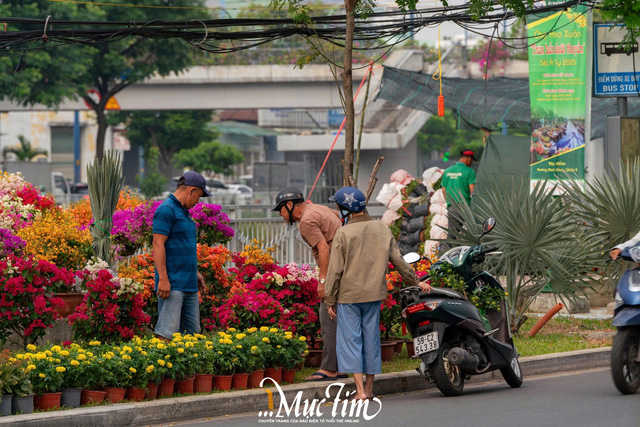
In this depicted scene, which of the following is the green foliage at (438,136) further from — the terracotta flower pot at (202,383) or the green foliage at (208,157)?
the terracotta flower pot at (202,383)

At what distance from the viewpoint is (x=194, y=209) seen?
11.2m

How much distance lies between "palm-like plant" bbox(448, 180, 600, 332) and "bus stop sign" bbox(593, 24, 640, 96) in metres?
3.78

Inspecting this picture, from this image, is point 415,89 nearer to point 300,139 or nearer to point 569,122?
point 569,122

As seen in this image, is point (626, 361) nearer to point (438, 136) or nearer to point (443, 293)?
point (443, 293)

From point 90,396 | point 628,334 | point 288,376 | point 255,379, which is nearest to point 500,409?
point 628,334

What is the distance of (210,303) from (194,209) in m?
1.07

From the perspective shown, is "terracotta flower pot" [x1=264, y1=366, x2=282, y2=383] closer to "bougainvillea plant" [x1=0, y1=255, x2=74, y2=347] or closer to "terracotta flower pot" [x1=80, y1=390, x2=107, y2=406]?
"terracotta flower pot" [x1=80, y1=390, x2=107, y2=406]

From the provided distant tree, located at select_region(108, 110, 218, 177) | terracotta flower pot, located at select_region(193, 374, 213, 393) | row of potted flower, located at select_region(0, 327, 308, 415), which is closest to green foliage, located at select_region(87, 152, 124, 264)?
row of potted flower, located at select_region(0, 327, 308, 415)

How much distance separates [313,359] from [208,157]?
50.3 m

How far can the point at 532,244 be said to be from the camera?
12.2 m

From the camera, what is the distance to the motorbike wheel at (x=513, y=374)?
945cm

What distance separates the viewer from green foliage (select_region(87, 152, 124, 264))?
11.5m

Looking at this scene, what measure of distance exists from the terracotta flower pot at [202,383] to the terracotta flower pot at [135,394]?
563mm

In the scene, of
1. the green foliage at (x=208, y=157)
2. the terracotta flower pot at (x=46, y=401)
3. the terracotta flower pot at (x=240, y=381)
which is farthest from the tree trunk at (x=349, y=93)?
the green foliage at (x=208, y=157)
